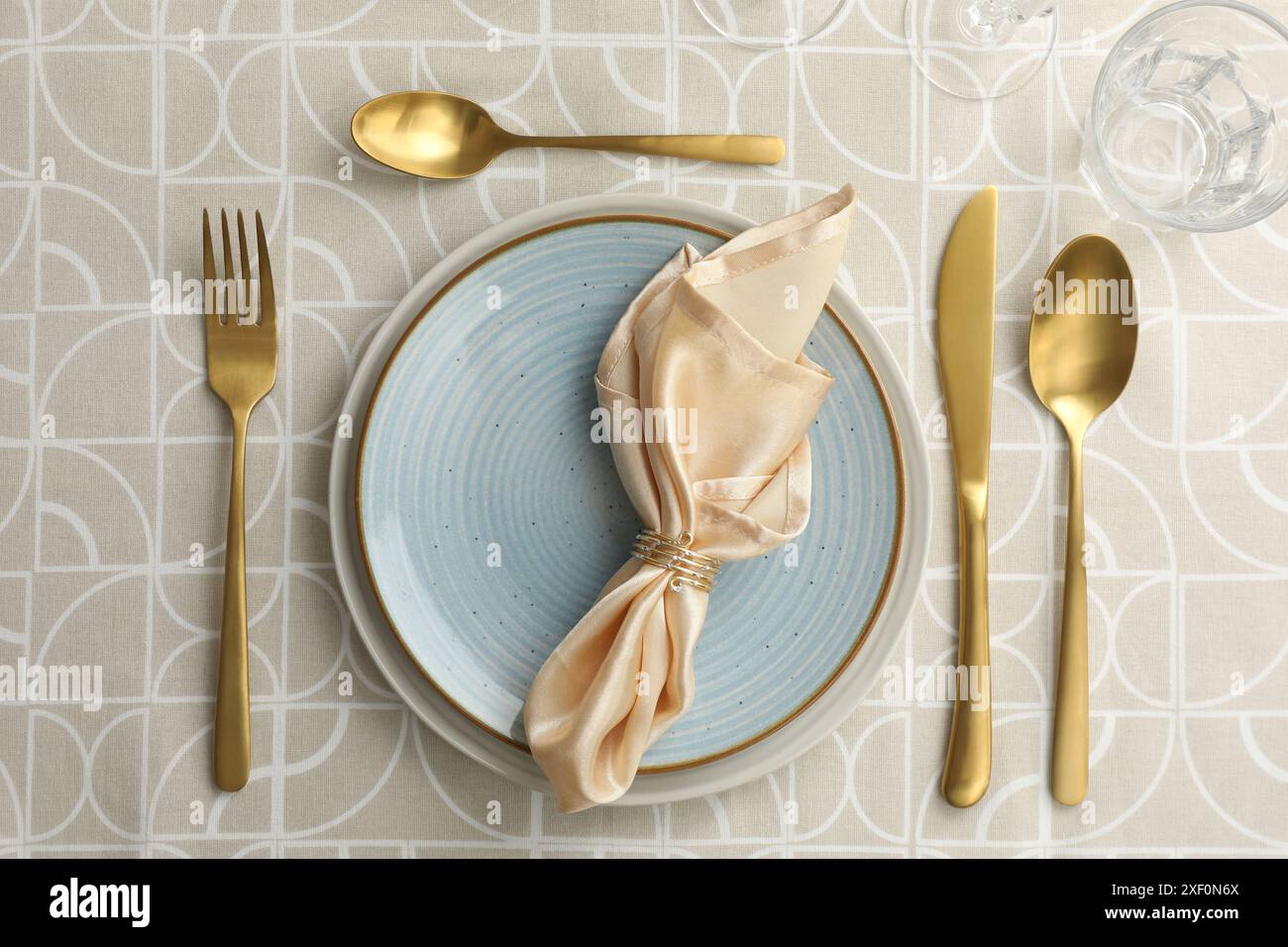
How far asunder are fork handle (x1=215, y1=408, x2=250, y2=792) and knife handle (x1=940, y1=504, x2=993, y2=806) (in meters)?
0.48

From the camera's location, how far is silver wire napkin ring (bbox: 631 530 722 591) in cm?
54

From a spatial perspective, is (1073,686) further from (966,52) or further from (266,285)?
(266,285)

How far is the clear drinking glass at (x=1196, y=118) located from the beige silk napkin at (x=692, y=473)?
226 millimetres

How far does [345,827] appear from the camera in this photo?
601mm

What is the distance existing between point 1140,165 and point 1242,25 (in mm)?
110

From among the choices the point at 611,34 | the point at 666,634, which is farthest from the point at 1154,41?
the point at 666,634

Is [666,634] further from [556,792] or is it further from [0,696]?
[0,696]

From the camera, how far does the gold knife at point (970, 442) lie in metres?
0.59

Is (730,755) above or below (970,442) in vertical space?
below

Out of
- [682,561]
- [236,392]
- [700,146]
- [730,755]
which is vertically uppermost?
[700,146]

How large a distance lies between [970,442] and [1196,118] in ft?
0.92

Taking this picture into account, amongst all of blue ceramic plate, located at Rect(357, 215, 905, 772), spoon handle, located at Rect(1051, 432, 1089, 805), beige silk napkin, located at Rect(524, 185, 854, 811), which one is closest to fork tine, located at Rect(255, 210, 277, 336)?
blue ceramic plate, located at Rect(357, 215, 905, 772)

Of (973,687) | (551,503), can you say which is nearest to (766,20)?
(551,503)

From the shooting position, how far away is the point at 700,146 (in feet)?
1.97
